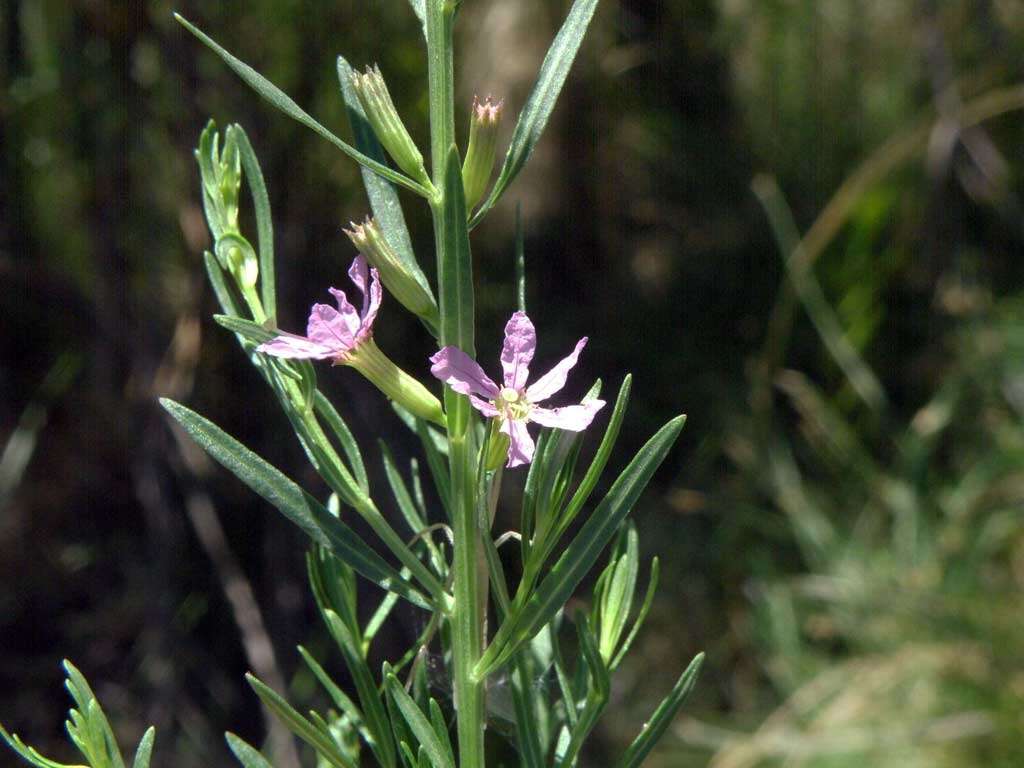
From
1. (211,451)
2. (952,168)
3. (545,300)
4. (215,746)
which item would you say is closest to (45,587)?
(215,746)

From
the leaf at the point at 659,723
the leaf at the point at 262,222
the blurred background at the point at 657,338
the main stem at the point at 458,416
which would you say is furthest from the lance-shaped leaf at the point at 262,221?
the blurred background at the point at 657,338

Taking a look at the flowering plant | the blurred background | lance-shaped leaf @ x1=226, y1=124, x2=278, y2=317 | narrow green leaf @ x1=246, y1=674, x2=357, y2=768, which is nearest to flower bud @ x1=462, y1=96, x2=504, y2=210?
the flowering plant

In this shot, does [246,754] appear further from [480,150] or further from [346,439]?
[480,150]

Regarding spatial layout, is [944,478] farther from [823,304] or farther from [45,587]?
[45,587]

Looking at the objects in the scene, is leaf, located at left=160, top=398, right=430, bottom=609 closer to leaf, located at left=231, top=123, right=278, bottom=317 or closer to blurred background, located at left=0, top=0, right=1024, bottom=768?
leaf, located at left=231, top=123, right=278, bottom=317

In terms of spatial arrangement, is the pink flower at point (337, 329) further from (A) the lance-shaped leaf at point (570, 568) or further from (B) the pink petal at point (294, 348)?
(A) the lance-shaped leaf at point (570, 568)

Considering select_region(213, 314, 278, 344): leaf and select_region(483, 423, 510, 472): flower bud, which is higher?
select_region(213, 314, 278, 344): leaf

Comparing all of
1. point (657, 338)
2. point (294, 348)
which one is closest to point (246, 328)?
point (294, 348)
